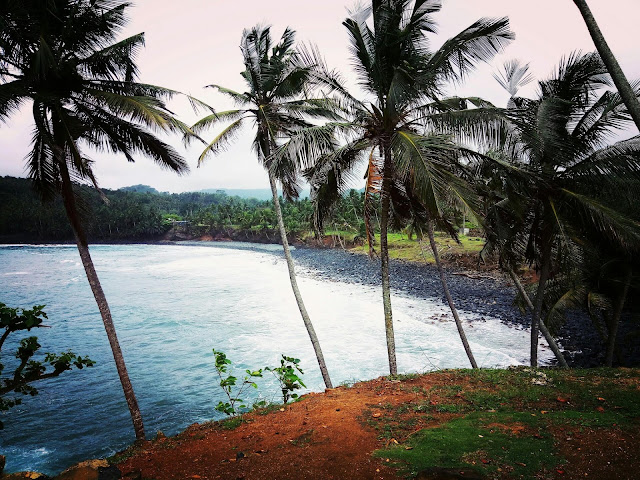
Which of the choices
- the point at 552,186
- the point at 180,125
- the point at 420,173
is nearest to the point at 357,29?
the point at 420,173

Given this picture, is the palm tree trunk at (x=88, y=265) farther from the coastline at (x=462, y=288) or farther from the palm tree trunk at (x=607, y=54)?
the coastline at (x=462, y=288)

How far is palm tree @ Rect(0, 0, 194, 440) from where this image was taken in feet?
19.0

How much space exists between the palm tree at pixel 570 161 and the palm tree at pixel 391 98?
5.16 feet

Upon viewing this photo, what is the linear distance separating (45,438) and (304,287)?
2313 centimetres

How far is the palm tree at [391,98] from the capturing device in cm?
688

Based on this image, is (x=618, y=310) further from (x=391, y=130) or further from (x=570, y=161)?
(x=391, y=130)

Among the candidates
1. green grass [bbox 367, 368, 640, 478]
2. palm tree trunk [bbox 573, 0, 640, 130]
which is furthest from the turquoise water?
palm tree trunk [bbox 573, 0, 640, 130]

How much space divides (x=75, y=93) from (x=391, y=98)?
5.66 m

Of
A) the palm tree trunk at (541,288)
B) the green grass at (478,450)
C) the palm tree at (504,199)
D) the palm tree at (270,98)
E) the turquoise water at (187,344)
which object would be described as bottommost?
the turquoise water at (187,344)

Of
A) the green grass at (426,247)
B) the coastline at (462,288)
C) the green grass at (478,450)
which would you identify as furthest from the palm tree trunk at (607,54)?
the green grass at (426,247)

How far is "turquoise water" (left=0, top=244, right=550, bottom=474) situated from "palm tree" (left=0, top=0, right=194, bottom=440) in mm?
5996

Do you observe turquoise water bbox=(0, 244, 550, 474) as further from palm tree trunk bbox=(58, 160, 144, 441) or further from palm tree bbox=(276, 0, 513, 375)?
palm tree bbox=(276, 0, 513, 375)

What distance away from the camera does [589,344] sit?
1644 cm

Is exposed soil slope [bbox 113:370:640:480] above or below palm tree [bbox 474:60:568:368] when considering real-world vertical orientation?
below
